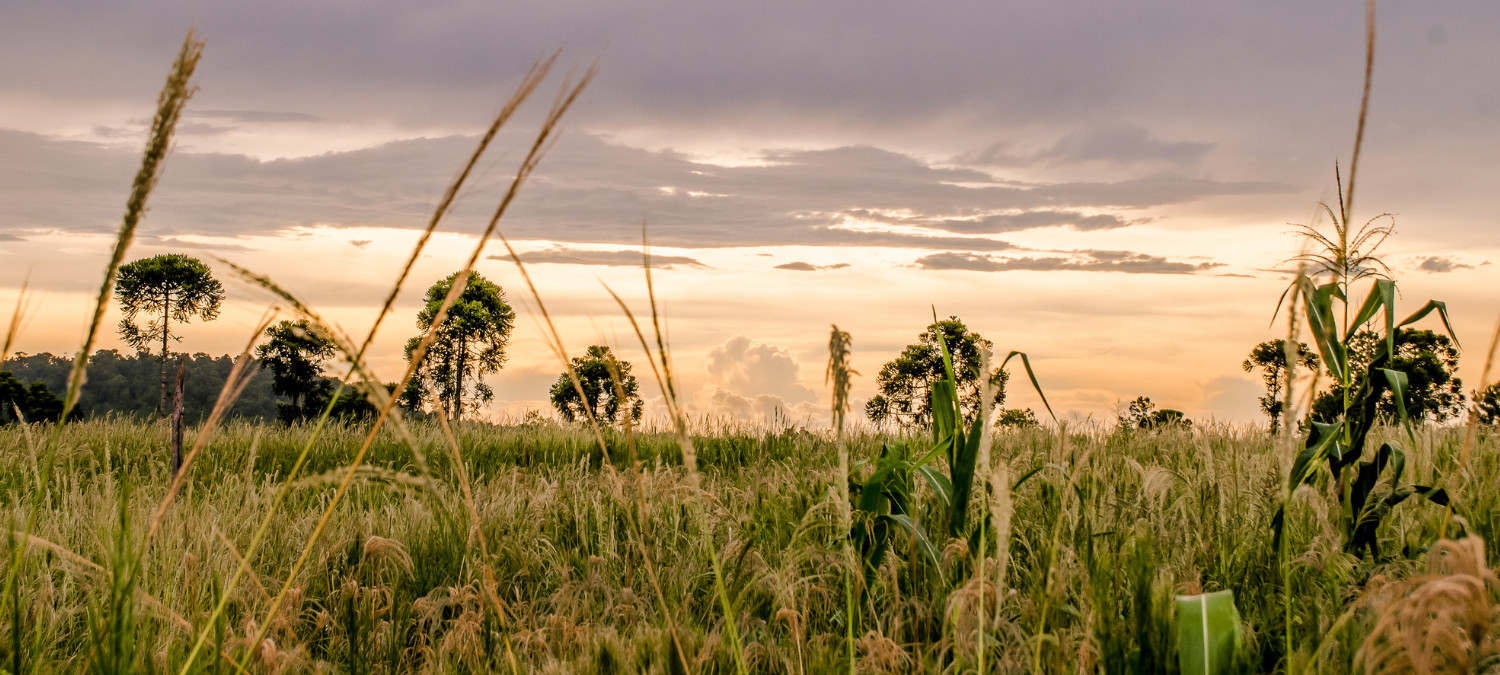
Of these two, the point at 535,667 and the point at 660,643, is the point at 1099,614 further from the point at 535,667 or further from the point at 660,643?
the point at 535,667

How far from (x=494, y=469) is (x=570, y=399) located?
1912 centimetres

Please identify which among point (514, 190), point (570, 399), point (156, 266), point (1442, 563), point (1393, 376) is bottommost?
point (570, 399)

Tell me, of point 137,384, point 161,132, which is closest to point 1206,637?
point 161,132

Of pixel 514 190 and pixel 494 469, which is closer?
pixel 514 190

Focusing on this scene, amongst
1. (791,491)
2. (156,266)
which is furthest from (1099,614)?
(156,266)

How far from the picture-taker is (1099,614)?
1.81 meters

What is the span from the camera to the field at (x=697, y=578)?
2.09m

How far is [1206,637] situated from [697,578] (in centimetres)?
193

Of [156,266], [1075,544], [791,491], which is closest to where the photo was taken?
[1075,544]

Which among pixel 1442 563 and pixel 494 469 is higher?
pixel 1442 563

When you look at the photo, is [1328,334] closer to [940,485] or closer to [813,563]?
[940,485]

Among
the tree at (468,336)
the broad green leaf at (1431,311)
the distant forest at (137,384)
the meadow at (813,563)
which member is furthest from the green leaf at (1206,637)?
the distant forest at (137,384)

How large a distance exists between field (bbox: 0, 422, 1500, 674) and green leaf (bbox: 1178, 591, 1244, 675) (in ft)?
0.13

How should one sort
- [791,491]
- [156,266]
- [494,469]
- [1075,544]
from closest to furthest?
1. [1075,544]
2. [791,491]
3. [494,469]
4. [156,266]
